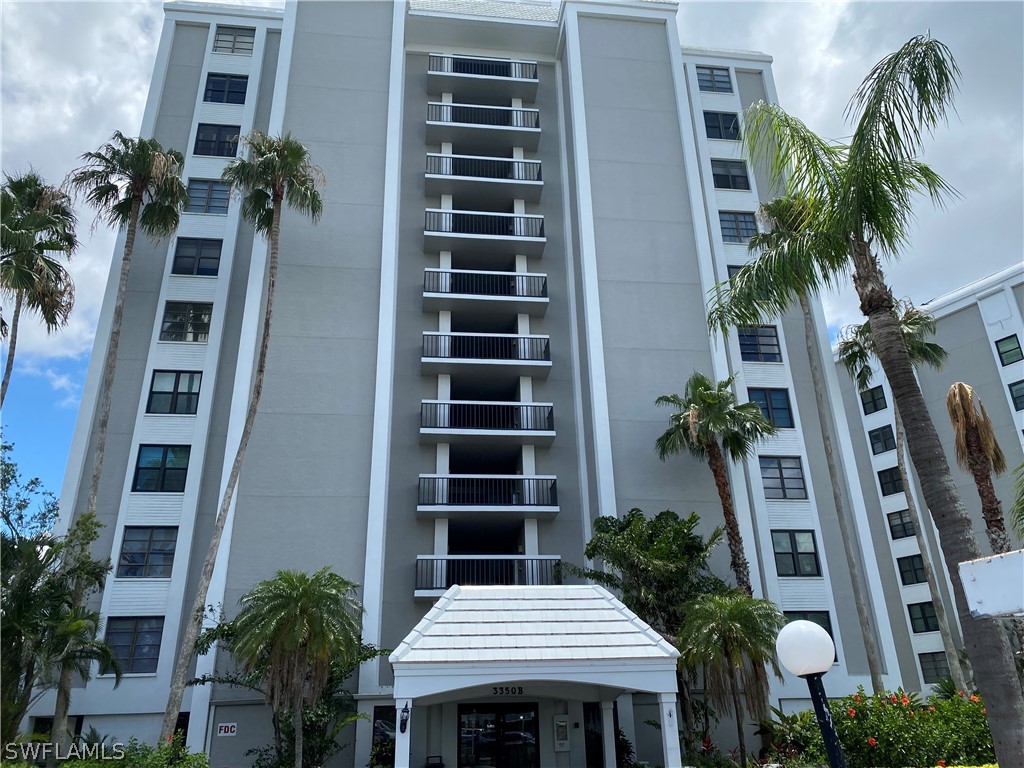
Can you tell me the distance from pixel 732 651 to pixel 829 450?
10740 mm

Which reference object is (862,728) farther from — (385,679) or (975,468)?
(385,679)

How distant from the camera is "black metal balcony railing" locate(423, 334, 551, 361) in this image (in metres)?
29.5

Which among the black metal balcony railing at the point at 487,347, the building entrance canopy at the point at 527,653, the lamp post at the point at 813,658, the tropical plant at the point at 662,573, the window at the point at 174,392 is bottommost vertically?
the lamp post at the point at 813,658

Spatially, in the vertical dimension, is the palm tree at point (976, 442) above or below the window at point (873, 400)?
below

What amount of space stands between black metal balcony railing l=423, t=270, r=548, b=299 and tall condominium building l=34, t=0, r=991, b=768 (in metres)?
0.22

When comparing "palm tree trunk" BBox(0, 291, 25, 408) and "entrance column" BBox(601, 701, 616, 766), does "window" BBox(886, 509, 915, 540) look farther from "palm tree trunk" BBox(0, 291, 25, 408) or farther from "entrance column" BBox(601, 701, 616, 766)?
"palm tree trunk" BBox(0, 291, 25, 408)

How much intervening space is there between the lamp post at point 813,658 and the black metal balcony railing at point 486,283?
80.0 ft

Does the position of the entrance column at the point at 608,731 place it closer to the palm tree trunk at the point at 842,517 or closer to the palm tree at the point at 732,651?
the palm tree at the point at 732,651

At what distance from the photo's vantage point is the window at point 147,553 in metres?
24.5

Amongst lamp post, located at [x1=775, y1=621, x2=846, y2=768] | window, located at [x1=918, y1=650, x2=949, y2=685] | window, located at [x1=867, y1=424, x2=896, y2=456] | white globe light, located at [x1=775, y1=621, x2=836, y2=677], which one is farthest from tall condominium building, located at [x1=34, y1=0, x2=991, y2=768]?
window, located at [x1=867, y1=424, x2=896, y2=456]

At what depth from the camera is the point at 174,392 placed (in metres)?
27.1

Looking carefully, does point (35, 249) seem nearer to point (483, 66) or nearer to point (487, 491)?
point (487, 491)

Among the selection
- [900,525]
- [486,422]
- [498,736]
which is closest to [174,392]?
[486,422]

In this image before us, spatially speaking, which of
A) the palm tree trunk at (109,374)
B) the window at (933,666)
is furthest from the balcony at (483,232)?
the window at (933,666)
